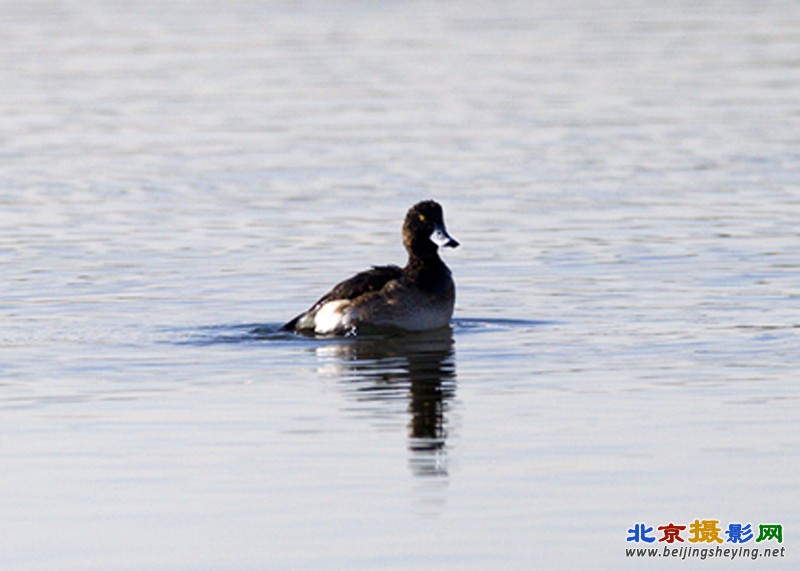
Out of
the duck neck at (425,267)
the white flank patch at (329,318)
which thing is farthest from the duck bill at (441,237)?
the white flank patch at (329,318)

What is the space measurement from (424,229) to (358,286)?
0.81m

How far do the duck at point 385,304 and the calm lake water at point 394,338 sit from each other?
9.7 inches

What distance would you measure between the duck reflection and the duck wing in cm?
37

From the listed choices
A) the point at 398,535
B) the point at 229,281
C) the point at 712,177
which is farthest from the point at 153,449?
the point at 712,177

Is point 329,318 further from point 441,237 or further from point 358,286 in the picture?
point 441,237

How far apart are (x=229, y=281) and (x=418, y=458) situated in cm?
694

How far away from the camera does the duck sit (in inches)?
617

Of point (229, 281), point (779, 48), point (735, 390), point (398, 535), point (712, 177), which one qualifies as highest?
point (779, 48)

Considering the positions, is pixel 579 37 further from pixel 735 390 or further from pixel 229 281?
pixel 735 390

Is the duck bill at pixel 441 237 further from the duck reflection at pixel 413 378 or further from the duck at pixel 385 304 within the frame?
the duck reflection at pixel 413 378

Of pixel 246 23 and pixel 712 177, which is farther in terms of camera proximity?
pixel 246 23

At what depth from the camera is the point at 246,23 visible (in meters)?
45.7

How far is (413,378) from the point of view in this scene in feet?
45.8

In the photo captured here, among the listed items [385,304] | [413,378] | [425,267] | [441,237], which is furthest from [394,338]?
[413,378]
